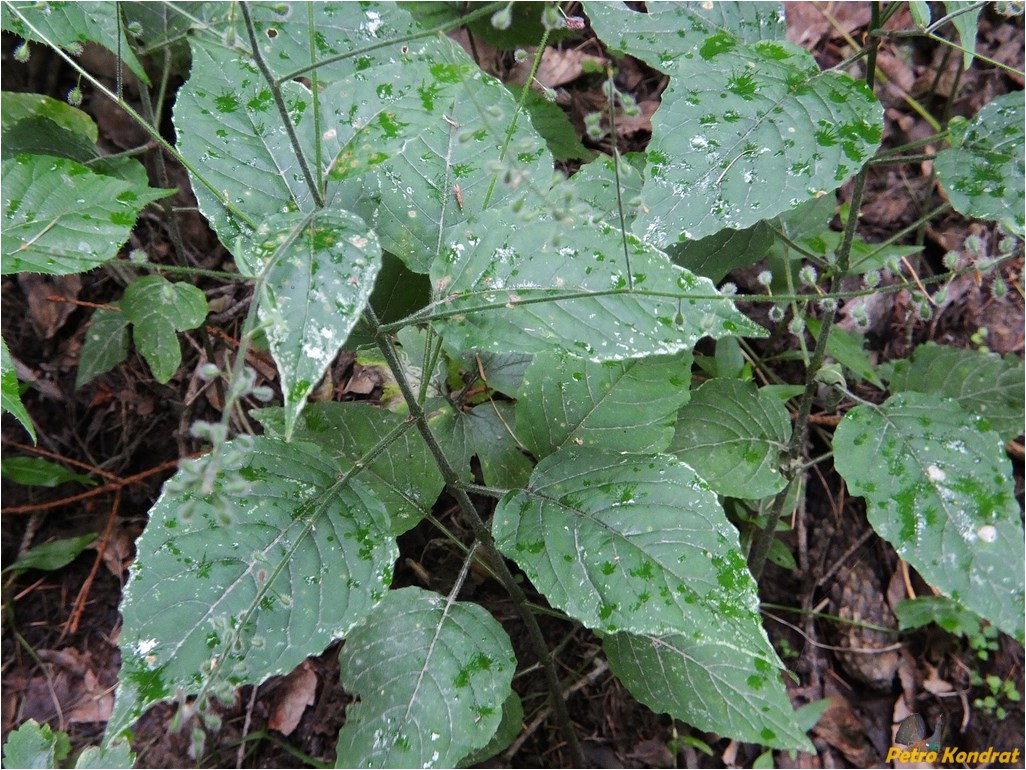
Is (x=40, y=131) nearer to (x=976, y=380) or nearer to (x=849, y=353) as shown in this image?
(x=849, y=353)

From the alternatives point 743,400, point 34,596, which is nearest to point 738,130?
point 743,400

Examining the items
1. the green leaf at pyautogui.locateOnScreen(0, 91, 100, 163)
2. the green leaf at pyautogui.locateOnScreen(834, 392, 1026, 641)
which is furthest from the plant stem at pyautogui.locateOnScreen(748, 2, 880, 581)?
the green leaf at pyautogui.locateOnScreen(0, 91, 100, 163)

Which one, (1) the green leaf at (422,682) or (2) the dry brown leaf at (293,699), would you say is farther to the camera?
(2) the dry brown leaf at (293,699)

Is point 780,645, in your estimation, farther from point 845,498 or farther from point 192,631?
point 192,631

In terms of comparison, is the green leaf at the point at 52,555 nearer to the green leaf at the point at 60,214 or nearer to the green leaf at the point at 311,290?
the green leaf at the point at 60,214

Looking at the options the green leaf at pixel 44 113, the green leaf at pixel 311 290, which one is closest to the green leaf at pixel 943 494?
the green leaf at pixel 311 290

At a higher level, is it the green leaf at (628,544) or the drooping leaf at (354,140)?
the drooping leaf at (354,140)

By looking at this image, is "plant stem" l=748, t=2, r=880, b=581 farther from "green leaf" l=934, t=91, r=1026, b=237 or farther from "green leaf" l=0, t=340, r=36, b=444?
"green leaf" l=0, t=340, r=36, b=444
